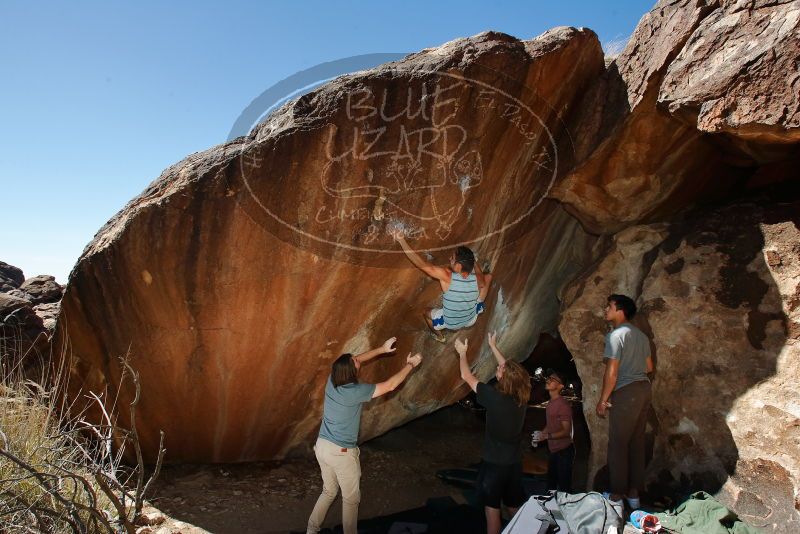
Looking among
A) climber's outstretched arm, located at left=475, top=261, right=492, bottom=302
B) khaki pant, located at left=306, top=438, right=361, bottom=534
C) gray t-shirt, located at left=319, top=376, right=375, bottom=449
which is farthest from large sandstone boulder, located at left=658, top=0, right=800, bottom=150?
khaki pant, located at left=306, top=438, right=361, bottom=534

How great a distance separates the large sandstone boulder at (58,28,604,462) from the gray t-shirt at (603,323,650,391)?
1340 mm

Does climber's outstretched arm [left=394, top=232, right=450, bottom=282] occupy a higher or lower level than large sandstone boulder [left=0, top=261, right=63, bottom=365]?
higher

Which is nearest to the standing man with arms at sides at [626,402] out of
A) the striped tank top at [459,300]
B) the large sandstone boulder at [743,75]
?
the striped tank top at [459,300]

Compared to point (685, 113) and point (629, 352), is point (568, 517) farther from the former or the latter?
point (685, 113)

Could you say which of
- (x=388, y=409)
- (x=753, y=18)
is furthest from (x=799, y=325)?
(x=388, y=409)

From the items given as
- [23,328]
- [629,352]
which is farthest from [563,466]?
[23,328]

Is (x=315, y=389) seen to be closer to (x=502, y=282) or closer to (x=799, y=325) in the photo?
(x=502, y=282)

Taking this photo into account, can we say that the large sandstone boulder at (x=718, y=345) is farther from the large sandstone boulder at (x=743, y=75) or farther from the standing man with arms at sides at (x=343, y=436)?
the standing man with arms at sides at (x=343, y=436)

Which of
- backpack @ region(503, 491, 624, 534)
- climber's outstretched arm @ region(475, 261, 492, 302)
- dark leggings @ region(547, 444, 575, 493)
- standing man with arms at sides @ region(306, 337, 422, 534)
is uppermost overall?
climber's outstretched arm @ region(475, 261, 492, 302)

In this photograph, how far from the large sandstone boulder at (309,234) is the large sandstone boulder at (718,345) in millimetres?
1026

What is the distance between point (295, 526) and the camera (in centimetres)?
411

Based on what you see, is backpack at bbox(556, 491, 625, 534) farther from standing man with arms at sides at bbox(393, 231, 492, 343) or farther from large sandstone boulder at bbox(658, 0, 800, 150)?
large sandstone boulder at bbox(658, 0, 800, 150)

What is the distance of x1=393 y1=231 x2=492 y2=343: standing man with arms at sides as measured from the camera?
13.8 ft

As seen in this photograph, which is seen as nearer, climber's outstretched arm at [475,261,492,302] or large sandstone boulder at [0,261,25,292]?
climber's outstretched arm at [475,261,492,302]
